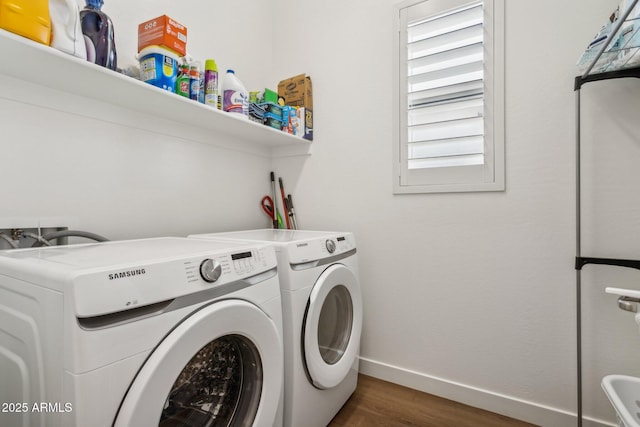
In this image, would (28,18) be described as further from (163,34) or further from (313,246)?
(313,246)

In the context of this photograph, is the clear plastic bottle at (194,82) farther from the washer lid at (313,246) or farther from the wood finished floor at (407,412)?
the wood finished floor at (407,412)

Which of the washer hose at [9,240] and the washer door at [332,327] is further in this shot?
the washer door at [332,327]

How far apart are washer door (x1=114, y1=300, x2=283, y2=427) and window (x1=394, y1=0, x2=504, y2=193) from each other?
1.11 meters

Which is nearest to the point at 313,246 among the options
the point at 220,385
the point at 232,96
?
the point at 220,385

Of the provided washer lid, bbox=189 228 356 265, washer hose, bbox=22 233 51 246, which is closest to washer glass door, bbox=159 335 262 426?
washer lid, bbox=189 228 356 265

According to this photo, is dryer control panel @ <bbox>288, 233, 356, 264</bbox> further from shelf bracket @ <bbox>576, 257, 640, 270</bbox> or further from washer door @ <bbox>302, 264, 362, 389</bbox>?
shelf bracket @ <bbox>576, 257, 640, 270</bbox>

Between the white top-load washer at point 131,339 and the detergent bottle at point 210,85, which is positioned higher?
the detergent bottle at point 210,85

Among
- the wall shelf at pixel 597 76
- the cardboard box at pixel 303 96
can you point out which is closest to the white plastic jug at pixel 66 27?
the cardboard box at pixel 303 96

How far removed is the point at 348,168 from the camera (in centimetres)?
184

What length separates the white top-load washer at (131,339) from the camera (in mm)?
569

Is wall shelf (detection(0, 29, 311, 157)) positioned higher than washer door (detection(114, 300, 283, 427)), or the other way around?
wall shelf (detection(0, 29, 311, 157))

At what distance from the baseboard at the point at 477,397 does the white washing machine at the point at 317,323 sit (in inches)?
11.0

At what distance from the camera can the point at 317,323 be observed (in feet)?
3.92

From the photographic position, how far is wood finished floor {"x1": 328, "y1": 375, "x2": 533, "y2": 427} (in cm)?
137
